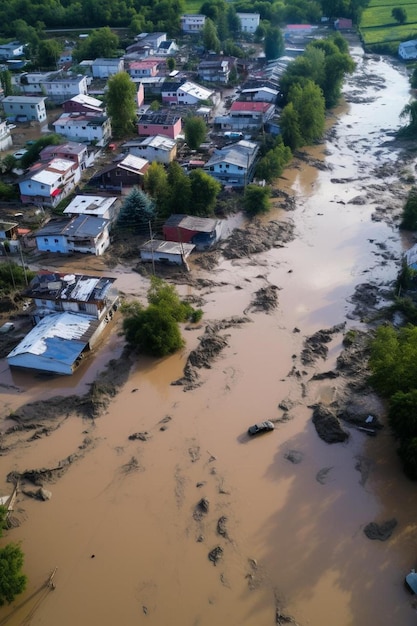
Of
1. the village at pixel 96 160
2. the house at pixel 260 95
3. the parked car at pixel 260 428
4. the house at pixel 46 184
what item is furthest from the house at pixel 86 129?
the parked car at pixel 260 428

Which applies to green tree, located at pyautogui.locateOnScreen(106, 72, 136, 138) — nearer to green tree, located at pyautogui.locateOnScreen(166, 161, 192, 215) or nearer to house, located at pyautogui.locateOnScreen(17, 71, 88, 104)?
house, located at pyautogui.locateOnScreen(17, 71, 88, 104)

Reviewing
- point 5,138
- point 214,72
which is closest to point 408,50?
point 214,72

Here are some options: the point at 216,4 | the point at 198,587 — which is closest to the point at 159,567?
the point at 198,587

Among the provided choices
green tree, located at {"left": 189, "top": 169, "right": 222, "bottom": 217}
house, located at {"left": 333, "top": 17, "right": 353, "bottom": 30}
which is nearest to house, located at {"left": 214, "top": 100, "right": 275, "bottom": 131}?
green tree, located at {"left": 189, "top": 169, "right": 222, "bottom": 217}

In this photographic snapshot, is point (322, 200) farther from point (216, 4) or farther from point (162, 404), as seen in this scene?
point (216, 4)

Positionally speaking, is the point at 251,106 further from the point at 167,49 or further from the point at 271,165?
the point at 167,49

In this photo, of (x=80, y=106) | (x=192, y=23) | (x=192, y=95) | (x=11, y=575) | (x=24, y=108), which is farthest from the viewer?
(x=192, y=23)
